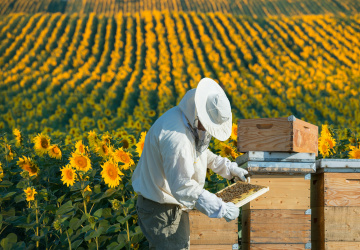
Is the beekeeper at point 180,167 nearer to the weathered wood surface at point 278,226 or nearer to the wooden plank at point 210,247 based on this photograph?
the wooden plank at point 210,247

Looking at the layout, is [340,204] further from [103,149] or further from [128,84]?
[128,84]

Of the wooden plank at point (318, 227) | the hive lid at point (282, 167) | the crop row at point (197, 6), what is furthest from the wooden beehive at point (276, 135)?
the crop row at point (197, 6)

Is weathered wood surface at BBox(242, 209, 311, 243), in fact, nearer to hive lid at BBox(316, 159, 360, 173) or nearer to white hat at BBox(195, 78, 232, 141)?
hive lid at BBox(316, 159, 360, 173)

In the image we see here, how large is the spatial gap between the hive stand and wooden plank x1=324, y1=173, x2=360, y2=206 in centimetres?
17

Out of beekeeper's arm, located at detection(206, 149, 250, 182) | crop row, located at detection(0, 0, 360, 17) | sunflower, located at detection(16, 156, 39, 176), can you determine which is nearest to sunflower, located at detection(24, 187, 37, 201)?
sunflower, located at detection(16, 156, 39, 176)

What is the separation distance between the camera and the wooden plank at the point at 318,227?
12.2 ft

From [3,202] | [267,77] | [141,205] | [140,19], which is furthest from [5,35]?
[141,205]

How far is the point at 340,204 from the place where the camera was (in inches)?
144

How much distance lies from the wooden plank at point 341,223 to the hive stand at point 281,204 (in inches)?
6.8

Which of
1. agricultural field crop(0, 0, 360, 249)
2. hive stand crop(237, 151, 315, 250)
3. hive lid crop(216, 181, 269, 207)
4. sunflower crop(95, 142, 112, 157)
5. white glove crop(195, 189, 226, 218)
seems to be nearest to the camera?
white glove crop(195, 189, 226, 218)

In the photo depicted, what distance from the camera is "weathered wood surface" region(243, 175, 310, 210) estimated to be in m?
3.62

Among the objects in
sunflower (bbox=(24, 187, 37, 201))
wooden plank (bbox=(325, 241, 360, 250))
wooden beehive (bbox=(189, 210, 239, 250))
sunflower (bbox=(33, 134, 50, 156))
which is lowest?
wooden plank (bbox=(325, 241, 360, 250))

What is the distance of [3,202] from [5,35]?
18.2 meters

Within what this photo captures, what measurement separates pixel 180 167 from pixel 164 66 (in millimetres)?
15532
